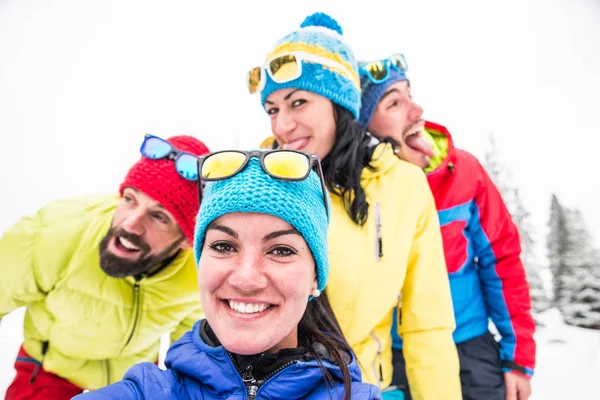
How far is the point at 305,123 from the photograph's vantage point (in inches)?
93.5

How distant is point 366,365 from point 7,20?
1634 inches

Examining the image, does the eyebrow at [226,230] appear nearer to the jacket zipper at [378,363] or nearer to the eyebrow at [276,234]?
the eyebrow at [276,234]

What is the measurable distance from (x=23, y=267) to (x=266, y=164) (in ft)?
7.12

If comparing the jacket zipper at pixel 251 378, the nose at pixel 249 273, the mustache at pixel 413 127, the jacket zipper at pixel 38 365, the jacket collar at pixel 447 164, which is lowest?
the jacket zipper at pixel 38 365

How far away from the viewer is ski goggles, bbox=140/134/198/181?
2.69 m

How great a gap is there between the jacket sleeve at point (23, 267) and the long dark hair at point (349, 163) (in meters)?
2.08

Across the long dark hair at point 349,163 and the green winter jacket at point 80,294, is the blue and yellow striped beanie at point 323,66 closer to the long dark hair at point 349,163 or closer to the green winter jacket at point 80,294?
the long dark hair at point 349,163

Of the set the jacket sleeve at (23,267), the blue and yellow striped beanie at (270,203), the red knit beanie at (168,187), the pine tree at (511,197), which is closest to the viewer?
→ the blue and yellow striped beanie at (270,203)

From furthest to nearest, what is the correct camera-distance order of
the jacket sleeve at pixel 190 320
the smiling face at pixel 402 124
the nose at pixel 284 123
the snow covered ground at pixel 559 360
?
the snow covered ground at pixel 559 360 → the jacket sleeve at pixel 190 320 → the smiling face at pixel 402 124 → the nose at pixel 284 123

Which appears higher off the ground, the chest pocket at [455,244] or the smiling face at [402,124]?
the smiling face at [402,124]

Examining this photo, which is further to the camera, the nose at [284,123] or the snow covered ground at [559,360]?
the snow covered ground at [559,360]

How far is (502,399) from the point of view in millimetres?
2621

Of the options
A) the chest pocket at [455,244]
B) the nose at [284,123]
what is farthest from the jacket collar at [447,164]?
the nose at [284,123]

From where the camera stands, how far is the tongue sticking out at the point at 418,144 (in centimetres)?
294
